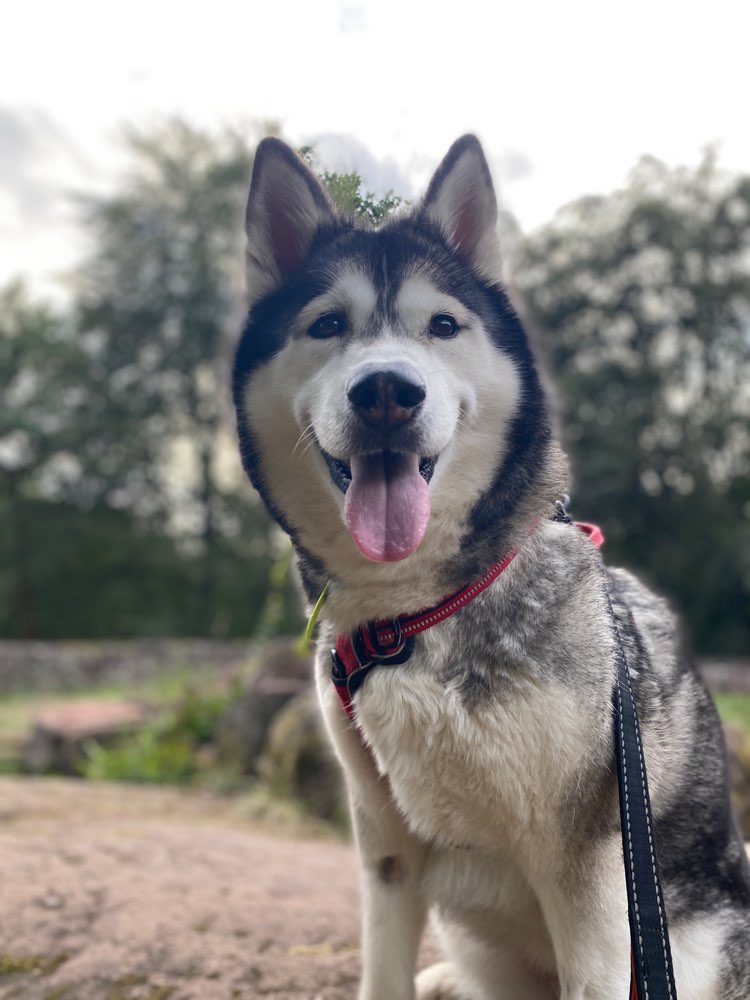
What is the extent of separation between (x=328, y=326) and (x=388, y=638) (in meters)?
0.81

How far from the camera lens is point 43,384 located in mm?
26250

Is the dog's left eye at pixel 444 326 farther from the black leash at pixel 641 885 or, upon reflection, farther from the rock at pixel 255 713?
the rock at pixel 255 713

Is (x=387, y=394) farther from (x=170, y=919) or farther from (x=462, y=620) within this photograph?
(x=170, y=919)

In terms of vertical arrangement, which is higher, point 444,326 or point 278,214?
point 278,214

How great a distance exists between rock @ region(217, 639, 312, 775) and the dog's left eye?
19.3ft

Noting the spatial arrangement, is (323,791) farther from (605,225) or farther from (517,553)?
(605,225)

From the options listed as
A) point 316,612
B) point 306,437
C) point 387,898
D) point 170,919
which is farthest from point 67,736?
point 306,437

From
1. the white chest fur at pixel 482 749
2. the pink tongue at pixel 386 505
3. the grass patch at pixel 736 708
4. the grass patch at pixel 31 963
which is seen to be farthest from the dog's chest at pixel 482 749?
the grass patch at pixel 736 708

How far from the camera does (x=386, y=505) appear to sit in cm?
196

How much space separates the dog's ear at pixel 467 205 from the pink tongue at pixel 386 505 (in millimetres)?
626

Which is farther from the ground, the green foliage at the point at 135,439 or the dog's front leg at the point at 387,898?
the green foliage at the point at 135,439

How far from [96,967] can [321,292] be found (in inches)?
88.7

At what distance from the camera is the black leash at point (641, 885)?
1.76 meters

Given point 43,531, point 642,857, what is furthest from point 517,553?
point 43,531
